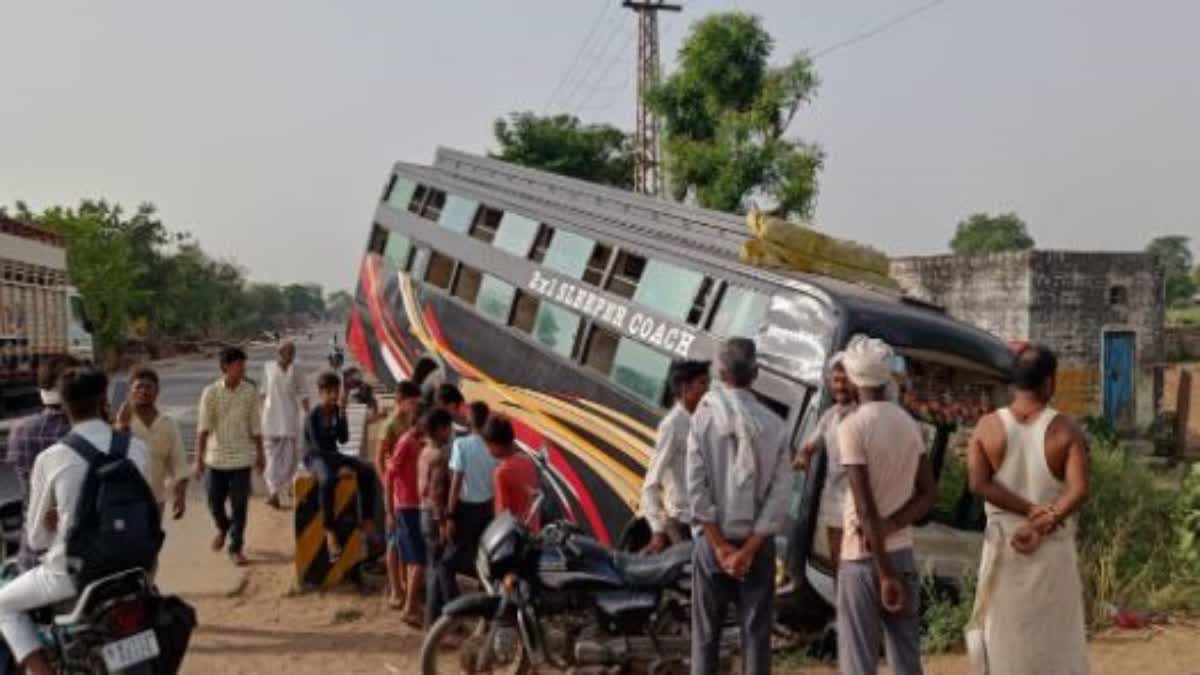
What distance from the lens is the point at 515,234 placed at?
11.5m

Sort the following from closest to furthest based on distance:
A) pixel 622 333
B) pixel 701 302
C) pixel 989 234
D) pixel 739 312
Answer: pixel 739 312 → pixel 701 302 → pixel 622 333 → pixel 989 234

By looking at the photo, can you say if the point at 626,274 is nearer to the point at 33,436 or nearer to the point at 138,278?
the point at 33,436

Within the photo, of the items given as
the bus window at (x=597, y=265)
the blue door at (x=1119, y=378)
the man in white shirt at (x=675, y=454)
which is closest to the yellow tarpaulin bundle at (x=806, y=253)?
the bus window at (x=597, y=265)

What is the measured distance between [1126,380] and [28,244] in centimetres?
1821

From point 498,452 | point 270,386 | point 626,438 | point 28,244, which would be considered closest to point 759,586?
point 498,452

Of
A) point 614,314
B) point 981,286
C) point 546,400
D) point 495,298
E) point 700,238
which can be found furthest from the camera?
point 981,286

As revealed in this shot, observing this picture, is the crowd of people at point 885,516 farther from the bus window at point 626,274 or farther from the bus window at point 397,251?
the bus window at point 397,251

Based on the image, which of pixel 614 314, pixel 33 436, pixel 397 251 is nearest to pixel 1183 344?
pixel 397 251

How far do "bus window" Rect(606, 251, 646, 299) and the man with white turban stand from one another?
4.85 metres

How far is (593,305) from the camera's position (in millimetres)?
9781

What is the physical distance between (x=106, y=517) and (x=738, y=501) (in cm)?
267

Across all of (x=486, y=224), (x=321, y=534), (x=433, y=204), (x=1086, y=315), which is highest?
(x=433, y=204)

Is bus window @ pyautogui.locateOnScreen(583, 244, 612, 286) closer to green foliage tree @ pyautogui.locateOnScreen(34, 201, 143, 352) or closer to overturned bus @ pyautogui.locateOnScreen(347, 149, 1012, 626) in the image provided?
overturned bus @ pyautogui.locateOnScreen(347, 149, 1012, 626)

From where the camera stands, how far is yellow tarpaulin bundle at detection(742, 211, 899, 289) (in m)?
9.05
